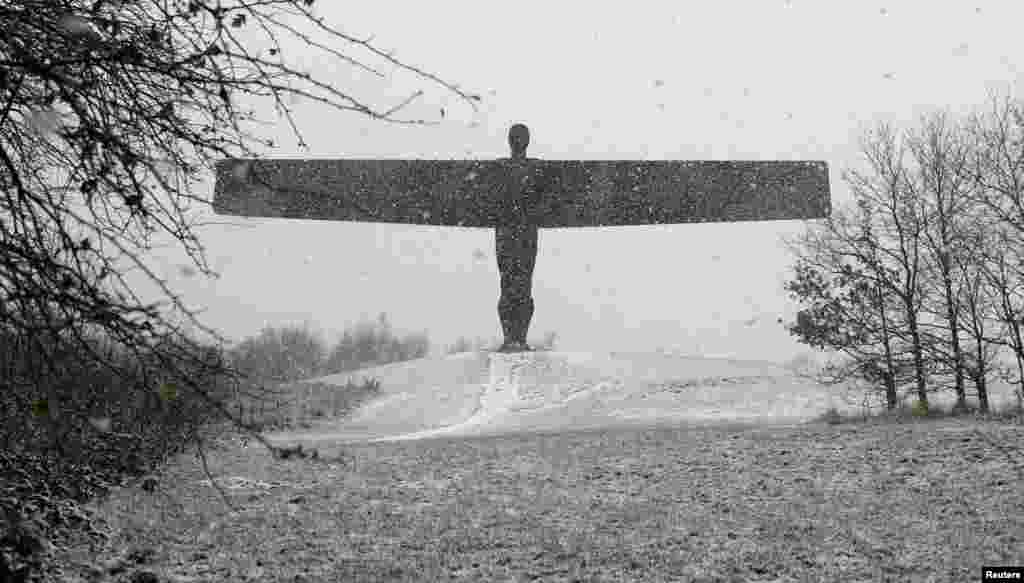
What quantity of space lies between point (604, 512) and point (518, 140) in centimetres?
1142

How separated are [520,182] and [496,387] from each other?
4211 mm

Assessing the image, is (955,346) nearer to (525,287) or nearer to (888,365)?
(888,365)

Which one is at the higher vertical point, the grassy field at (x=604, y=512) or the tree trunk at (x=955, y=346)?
the tree trunk at (x=955, y=346)

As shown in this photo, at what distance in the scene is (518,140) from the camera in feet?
56.7

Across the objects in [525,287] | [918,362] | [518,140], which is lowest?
[918,362]

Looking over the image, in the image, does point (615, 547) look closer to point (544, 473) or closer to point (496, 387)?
point (544, 473)

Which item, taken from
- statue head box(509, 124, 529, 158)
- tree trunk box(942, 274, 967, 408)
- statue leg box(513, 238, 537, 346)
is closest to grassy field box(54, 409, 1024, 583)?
tree trunk box(942, 274, 967, 408)

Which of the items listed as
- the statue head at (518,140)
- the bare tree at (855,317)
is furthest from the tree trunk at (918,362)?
the statue head at (518,140)

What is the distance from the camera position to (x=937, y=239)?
13.4 m

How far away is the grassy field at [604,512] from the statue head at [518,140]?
338 inches

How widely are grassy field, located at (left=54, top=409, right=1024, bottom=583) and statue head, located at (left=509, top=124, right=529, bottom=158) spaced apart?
28.2ft

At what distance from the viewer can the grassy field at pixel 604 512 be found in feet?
18.8

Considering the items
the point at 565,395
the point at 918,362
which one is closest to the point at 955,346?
the point at 918,362

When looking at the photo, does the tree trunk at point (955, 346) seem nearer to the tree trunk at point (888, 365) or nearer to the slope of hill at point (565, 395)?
Answer: the tree trunk at point (888, 365)
